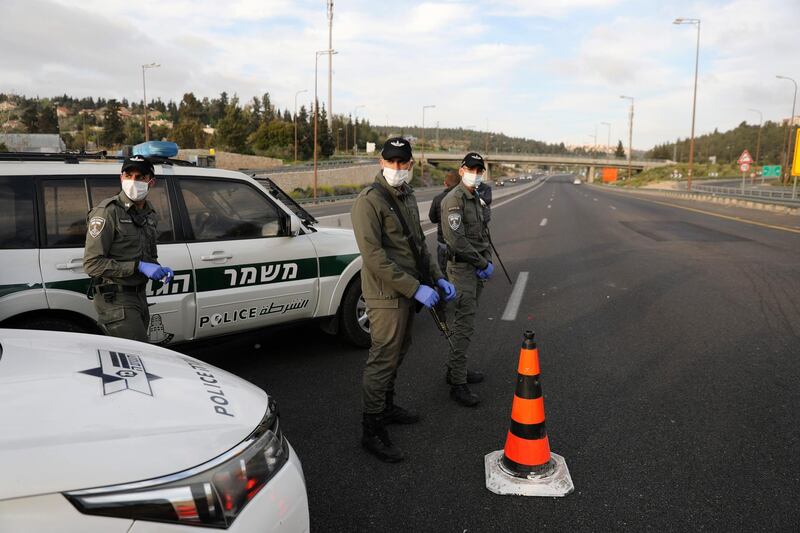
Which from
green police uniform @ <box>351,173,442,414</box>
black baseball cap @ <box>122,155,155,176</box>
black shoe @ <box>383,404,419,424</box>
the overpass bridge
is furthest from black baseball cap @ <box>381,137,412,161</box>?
the overpass bridge

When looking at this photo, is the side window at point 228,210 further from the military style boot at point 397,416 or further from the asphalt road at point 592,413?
the military style boot at point 397,416

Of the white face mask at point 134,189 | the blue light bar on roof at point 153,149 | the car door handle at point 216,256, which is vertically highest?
the blue light bar on roof at point 153,149

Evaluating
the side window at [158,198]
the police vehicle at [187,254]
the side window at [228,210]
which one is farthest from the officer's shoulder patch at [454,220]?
the side window at [158,198]

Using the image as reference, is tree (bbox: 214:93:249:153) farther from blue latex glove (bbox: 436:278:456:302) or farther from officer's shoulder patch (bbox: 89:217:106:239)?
blue latex glove (bbox: 436:278:456:302)

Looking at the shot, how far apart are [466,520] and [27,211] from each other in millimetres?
3538

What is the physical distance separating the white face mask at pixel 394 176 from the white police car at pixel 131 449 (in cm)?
169

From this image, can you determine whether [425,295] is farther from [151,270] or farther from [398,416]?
[151,270]

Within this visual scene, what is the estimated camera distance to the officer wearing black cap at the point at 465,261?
445 cm

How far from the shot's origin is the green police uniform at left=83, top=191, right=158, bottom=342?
11.8ft

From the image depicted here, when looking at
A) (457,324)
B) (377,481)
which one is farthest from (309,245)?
(377,481)

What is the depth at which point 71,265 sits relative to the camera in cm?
395

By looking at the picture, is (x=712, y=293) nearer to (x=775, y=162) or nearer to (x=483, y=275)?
(x=483, y=275)

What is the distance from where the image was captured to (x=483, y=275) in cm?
462

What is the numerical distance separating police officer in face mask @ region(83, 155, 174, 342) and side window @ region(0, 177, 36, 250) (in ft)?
1.75
